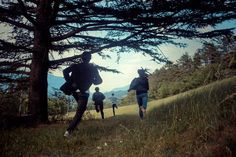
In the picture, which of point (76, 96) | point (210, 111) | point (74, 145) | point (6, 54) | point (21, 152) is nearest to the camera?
point (210, 111)

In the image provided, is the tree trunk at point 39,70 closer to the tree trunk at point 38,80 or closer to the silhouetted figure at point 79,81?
the tree trunk at point 38,80

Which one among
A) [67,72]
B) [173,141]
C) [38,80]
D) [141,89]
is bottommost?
[173,141]

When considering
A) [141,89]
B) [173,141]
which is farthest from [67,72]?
[141,89]

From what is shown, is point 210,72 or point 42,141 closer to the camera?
point 210,72

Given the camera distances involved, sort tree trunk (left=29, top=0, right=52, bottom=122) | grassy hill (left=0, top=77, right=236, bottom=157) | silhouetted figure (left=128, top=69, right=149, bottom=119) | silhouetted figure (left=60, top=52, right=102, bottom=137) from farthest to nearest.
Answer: tree trunk (left=29, top=0, right=52, bottom=122) < silhouetted figure (left=128, top=69, right=149, bottom=119) < silhouetted figure (left=60, top=52, right=102, bottom=137) < grassy hill (left=0, top=77, right=236, bottom=157)

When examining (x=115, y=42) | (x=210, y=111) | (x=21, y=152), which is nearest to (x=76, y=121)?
(x=21, y=152)

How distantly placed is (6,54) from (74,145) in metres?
8.84

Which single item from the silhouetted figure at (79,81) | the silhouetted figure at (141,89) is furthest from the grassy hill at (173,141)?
the silhouetted figure at (141,89)

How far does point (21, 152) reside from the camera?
6395 millimetres

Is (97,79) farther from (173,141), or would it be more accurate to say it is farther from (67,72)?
(173,141)

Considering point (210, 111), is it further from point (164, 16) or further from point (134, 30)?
point (134, 30)

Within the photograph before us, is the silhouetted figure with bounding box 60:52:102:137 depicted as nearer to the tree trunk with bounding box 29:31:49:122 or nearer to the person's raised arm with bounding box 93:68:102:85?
the person's raised arm with bounding box 93:68:102:85

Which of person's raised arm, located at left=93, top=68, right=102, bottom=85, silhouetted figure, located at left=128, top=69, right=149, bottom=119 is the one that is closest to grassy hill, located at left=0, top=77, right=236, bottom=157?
person's raised arm, located at left=93, top=68, right=102, bottom=85

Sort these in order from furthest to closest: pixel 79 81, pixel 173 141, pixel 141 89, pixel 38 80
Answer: pixel 38 80 < pixel 141 89 < pixel 79 81 < pixel 173 141
